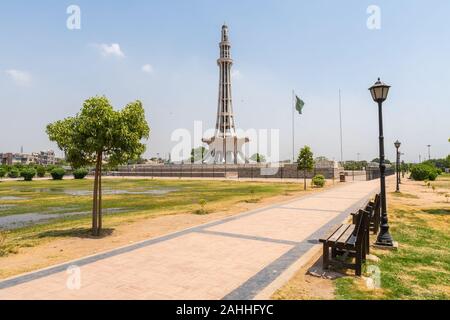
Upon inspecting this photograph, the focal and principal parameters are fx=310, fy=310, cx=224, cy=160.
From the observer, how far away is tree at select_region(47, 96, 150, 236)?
9.78 metres

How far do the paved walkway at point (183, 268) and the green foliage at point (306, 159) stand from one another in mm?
21386

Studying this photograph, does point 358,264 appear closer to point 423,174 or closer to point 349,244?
point 349,244

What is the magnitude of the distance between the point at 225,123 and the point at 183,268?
83434 millimetres

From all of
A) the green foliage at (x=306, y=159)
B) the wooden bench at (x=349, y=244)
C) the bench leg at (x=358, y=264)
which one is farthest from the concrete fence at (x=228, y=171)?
the bench leg at (x=358, y=264)

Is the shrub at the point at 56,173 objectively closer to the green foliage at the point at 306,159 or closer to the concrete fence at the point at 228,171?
the concrete fence at the point at 228,171

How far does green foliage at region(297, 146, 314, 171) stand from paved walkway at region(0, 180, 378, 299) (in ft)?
70.2

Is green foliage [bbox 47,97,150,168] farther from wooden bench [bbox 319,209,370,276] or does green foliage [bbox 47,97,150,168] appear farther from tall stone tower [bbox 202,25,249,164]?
tall stone tower [bbox 202,25,249,164]

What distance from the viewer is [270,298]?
4.96 m

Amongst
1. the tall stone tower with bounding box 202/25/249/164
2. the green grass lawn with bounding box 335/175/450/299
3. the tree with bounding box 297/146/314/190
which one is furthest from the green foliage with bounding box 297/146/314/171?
the tall stone tower with bounding box 202/25/249/164

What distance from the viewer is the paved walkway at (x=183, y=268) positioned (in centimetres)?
517

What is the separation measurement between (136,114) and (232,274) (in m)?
6.37

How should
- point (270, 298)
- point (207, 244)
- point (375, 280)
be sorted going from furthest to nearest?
point (207, 244), point (375, 280), point (270, 298)
